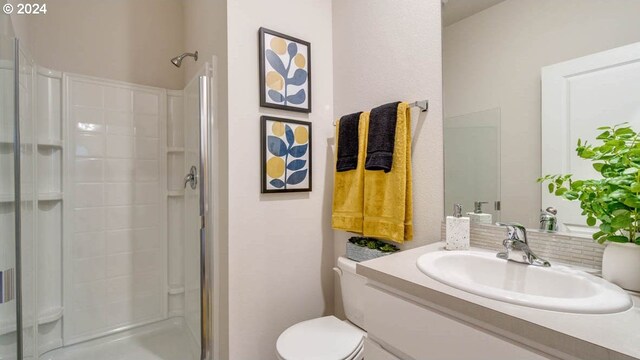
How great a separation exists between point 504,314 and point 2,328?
1556mm

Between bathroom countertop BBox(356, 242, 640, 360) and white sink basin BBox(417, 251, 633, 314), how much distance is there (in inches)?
0.6

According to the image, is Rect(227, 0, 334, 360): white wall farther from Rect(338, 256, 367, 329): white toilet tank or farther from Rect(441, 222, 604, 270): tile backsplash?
Rect(441, 222, 604, 270): tile backsplash

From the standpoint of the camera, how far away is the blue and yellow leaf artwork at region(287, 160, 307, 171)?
158cm

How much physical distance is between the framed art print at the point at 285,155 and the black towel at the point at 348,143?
20cm

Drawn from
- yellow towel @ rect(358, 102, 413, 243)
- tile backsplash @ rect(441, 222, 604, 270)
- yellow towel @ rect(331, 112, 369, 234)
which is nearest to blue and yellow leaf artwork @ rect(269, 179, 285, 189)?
yellow towel @ rect(331, 112, 369, 234)

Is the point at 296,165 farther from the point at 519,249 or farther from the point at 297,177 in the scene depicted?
the point at 519,249

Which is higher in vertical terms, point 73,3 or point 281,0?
point 73,3

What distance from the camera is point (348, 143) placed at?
1528 mm

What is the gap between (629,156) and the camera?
0.72m

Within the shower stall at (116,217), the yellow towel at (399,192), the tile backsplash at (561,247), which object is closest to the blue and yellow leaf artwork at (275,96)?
the shower stall at (116,217)

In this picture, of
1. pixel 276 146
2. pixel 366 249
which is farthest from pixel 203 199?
pixel 366 249

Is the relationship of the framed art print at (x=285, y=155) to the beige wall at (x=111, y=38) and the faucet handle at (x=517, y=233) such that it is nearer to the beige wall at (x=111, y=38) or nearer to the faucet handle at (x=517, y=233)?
the faucet handle at (x=517, y=233)

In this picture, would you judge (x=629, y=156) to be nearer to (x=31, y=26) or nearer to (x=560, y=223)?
(x=560, y=223)

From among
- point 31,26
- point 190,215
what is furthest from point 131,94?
point 190,215
